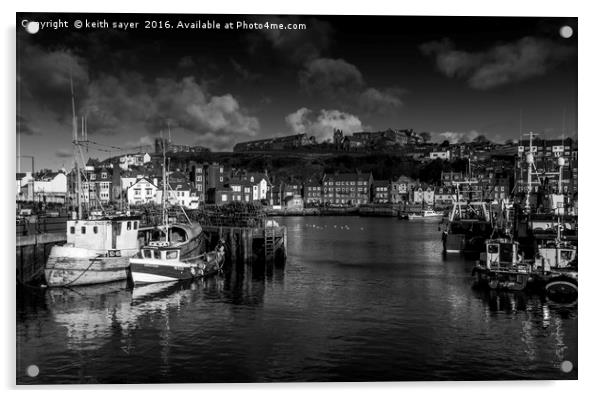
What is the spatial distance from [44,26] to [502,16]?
7.01 meters

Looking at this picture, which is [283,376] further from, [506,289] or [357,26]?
[506,289]

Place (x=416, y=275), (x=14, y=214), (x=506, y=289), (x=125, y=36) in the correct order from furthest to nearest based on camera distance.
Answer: (x=416, y=275) < (x=506, y=289) < (x=125, y=36) < (x=14, y=214)

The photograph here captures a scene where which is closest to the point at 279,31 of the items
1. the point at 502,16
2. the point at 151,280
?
the point at 502,16

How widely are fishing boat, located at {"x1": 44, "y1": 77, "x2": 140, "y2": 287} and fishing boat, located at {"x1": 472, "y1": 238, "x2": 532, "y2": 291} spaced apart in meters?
10.1

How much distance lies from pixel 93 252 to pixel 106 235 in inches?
23.9

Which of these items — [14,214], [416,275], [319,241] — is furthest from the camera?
[319,241]

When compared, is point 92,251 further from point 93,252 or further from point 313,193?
point 313,193

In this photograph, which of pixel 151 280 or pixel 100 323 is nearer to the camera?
pixel 100 323

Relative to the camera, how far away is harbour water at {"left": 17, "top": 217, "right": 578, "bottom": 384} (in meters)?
8.15

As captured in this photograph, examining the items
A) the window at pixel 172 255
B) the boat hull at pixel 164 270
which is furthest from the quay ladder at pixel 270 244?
the window at pixel 172 255

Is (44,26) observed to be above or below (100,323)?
above

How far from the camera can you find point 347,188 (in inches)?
2504

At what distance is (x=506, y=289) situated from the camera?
45.3 ft
